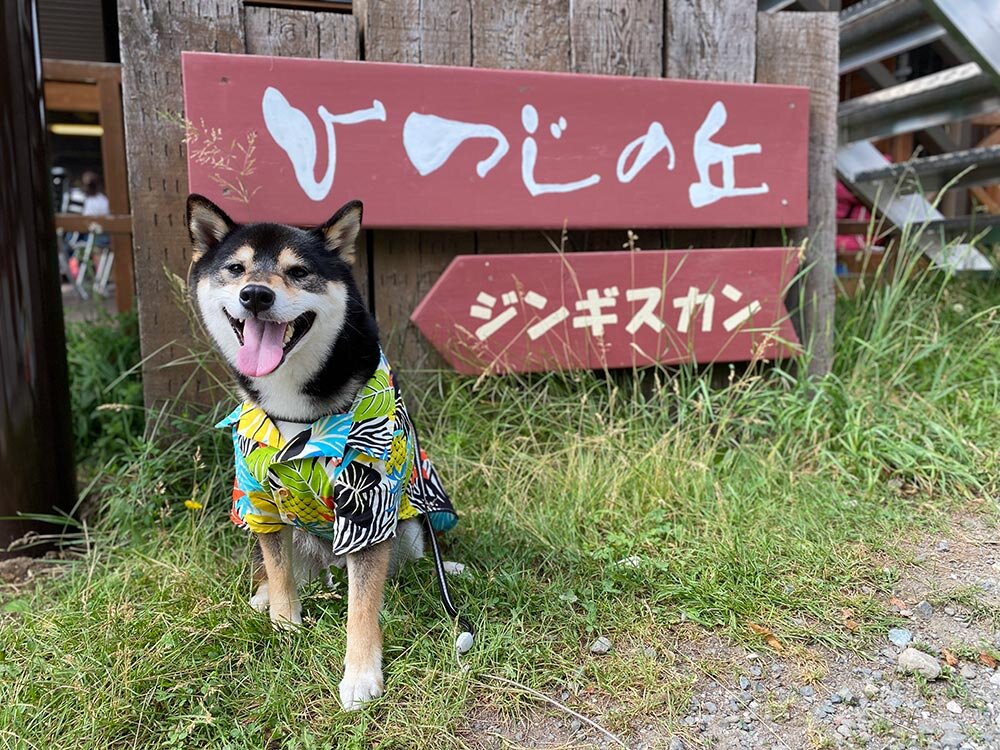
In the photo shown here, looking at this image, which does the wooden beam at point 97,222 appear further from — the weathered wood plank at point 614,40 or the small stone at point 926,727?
the small stone at point 926,727

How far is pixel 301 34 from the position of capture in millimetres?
2744

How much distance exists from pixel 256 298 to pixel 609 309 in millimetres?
1753

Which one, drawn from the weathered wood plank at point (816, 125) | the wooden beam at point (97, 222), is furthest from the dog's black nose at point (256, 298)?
the wooden beam at point (97, 222)

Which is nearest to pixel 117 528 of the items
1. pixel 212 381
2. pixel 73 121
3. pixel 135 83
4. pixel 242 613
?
pixel 212 381

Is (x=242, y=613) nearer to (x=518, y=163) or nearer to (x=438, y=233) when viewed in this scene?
(x=438, y=233)

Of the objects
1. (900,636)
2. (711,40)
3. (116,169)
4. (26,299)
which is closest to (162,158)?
(26,299)

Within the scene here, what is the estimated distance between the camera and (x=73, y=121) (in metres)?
10.9

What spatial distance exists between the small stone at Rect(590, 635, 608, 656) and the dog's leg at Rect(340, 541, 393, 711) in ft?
1.90

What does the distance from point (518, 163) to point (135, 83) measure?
1482 mm

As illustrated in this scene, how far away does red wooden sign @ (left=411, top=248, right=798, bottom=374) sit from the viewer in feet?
9.58

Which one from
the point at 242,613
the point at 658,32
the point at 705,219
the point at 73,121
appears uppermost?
the point at 73,121

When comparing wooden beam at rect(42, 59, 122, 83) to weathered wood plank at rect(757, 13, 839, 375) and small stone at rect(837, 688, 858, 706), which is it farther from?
small stone at rect(837, 688, 858, 706)

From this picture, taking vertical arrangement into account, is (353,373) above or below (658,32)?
below

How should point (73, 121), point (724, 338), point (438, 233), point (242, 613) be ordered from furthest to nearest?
point (73, 121)
point (724, 338)
point (438, 233)
point (242, 613)
